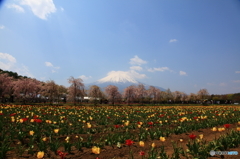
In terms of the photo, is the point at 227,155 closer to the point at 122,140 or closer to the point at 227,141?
the point at 227,141

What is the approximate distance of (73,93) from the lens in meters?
42.4

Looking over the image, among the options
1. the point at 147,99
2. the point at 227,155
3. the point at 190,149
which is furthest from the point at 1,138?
the point at 147,99

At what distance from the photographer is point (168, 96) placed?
9100cm

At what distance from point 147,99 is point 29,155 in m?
79.1

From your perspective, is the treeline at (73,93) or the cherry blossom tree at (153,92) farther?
the cherry blossom tree at (153,92)

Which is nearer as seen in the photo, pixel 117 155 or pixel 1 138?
pixel 117 155

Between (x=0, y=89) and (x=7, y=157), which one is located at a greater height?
(x=0, y=89)

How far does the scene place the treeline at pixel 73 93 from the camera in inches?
1557

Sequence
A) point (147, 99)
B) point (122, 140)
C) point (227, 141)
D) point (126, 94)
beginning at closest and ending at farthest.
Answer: point (227, 141) → point (122, 140) → point (126, 94) → point (147, 99)

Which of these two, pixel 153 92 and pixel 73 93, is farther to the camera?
pixel 153 92

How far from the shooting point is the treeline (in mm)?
39547

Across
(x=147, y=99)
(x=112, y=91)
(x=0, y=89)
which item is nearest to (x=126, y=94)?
(x=112, y=91)

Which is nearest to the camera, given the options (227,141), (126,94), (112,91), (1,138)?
(227,141)

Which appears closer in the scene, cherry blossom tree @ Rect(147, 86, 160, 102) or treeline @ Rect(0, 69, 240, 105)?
treeline @ Rect(0, 69, 240, 105)
